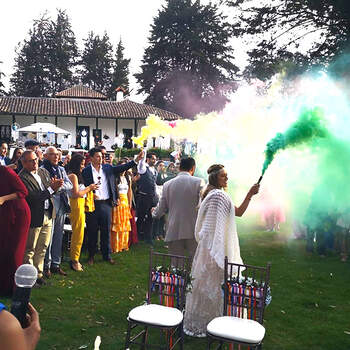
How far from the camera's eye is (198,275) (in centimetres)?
497

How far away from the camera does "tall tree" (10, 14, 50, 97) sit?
64.6 m

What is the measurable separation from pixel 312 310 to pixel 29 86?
212ft

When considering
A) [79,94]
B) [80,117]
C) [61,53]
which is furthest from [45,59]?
[80,117]

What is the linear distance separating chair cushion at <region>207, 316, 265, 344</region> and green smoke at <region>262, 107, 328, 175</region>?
173cm

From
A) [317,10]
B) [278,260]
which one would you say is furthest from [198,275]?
[317,10]

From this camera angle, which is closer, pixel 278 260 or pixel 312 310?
pixel 312 310

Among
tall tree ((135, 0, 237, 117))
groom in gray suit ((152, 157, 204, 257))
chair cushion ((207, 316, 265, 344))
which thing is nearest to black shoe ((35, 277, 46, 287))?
groom in gray suit ((152, 157, 204, 257))

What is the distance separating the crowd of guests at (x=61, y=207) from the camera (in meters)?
5.91

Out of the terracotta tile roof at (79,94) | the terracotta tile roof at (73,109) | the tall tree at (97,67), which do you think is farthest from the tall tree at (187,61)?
the tall tree at (97,67)

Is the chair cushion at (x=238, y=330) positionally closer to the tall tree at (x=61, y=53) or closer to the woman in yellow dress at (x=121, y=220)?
the woman in yellow dress at (x=121, y=220)

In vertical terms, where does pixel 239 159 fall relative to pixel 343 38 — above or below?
below

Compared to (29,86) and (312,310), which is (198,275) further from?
(29,86)

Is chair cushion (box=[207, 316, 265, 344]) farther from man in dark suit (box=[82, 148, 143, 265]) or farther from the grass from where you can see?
man in dark suit (box=[82, 148, 143, 265])

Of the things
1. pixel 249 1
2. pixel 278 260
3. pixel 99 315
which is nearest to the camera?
pixel 99 315
